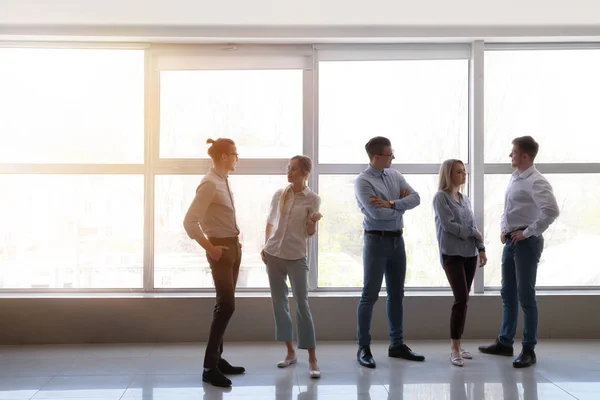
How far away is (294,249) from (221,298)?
0.62 meters

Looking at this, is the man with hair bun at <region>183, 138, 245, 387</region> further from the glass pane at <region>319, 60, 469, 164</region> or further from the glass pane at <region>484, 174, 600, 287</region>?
the glass pane at <region>484, 174, 600, 287</region>

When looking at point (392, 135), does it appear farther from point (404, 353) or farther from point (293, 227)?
point (404, 353)

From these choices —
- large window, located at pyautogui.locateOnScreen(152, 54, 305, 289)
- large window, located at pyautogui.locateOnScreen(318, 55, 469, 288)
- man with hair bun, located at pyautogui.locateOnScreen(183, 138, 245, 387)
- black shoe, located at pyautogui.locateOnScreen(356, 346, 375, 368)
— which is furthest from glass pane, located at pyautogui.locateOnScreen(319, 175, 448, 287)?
man with hair bun, located at pyautogui.locateOnScreen(183, 138, 245, 387)

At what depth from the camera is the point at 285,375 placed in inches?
163

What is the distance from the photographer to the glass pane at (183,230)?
5566mm

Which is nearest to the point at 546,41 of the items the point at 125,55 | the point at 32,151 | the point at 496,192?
the point at 496,192

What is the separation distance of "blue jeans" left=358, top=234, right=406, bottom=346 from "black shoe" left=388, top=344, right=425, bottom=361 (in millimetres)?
313

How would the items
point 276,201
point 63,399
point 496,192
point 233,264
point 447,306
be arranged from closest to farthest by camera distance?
point 63,399 → point 233,264 → point 276,201 → point 447,306 → point 496,192

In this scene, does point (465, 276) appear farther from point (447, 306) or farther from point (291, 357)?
point (291, 357)

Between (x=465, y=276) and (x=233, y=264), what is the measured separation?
1.82 meters

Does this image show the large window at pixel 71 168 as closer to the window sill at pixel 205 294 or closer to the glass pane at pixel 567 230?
the window sill at pixel 205 294

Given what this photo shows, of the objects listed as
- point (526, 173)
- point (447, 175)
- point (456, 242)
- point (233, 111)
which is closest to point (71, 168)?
point (233, 111)

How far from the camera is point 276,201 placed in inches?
170

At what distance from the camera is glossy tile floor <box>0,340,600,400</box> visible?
3730 millimetres
